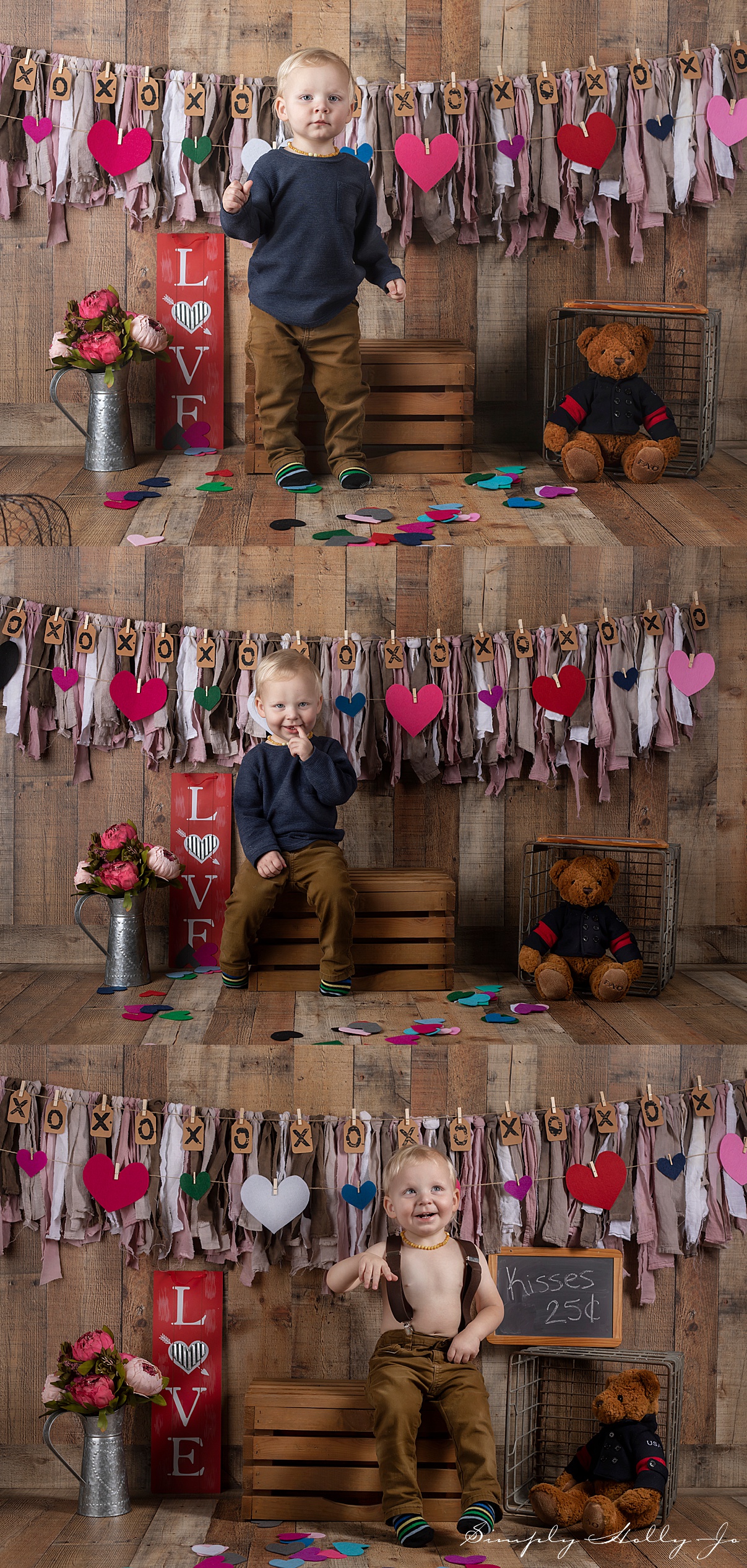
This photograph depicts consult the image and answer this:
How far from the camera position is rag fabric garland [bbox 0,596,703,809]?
3600mm

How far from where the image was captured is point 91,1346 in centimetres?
304

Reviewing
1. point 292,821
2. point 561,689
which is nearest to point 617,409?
point 561,689

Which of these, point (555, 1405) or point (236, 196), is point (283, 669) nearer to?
point (236, 196)

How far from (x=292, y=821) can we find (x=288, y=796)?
0.06 meters

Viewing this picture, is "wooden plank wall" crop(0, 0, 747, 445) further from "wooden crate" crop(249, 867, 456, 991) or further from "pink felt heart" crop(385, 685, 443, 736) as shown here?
"wooden crate" crop(249, 867, 456, 991)

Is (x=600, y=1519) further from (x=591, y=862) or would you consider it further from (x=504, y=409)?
(x=504, y=409)

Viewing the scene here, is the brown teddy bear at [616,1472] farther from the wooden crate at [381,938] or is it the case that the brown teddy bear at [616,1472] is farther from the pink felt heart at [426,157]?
the pink felt heart at [426,157]

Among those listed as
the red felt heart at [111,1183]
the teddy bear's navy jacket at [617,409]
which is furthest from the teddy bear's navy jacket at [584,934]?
the teddy bear's navy jacket at [617,409]

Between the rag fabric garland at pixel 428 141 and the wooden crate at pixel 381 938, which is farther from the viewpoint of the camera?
the rag fabric garland at pixel 428 141

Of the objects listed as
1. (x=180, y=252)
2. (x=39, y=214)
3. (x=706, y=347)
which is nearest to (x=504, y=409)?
(x=706, y=347)

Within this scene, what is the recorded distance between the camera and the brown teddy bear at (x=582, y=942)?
3455mm

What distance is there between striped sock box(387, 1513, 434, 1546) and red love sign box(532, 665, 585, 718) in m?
1.77

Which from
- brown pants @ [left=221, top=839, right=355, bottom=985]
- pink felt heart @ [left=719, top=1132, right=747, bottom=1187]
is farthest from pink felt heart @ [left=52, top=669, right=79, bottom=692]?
pink felt heart @ [left=719, top=1132, right=747, bottom=1187]

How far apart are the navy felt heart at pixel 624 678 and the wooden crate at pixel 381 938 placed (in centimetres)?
64
